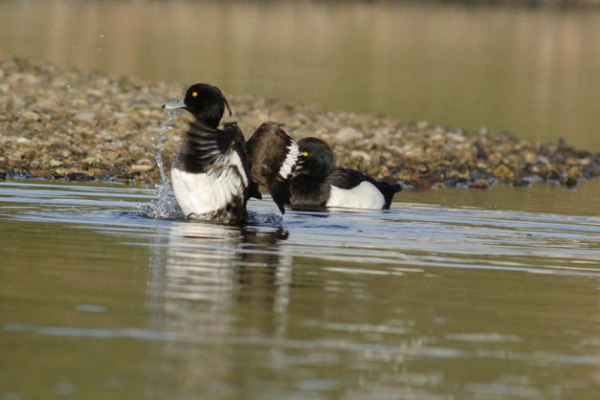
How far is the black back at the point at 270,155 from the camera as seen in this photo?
12.8m

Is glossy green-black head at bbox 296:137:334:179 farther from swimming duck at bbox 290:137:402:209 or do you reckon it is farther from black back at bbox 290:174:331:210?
black back at bbox 290:174:331:210

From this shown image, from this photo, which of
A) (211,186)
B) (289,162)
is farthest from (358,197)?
(211,186)

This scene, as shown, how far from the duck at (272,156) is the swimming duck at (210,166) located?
0.16 metres

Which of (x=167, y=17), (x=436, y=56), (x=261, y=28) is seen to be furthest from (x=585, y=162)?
(x=167, y=17)

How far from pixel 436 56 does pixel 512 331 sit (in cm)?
5279

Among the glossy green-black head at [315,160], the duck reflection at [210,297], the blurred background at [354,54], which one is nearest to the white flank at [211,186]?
the duck reflection at [210,297]

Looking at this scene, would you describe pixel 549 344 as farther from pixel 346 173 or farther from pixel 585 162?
pixel 585 162

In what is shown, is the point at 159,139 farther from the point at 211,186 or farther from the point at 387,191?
the point at 211,186

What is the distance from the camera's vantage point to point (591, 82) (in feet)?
160

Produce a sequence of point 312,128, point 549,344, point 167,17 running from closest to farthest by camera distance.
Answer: point 549,344 < point 312,128 < point 167,17

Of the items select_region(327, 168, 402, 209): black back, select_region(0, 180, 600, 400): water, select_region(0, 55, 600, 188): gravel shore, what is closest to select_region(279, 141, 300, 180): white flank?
select_region(0, 180, 600, 400): water

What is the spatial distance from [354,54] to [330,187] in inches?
1677

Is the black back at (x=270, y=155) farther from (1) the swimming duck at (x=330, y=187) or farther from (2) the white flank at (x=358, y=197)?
(2) the white flank at (x=358, y=197)

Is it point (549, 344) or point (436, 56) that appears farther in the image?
point (436, 56)
